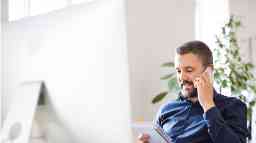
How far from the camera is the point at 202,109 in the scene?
4.77 feet

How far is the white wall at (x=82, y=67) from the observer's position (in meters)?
1.00

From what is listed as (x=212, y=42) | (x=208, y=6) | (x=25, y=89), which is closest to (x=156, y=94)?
(x=212, y=42)

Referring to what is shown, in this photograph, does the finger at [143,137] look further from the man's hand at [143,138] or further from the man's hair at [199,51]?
the man's hair at [199,51]

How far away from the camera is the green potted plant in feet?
9.50

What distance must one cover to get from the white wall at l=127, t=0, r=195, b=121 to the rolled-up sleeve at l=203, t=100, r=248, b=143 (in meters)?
1.79

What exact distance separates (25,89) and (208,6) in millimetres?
2669

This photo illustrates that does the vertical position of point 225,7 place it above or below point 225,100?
above

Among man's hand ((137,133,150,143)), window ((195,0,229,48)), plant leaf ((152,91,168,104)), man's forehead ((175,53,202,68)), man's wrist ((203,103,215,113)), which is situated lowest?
man's hand ((137,133,150,143))

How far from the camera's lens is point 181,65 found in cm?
142

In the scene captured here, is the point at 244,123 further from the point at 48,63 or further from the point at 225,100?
the point at 48,63

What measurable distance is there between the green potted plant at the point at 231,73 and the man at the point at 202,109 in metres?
1.35

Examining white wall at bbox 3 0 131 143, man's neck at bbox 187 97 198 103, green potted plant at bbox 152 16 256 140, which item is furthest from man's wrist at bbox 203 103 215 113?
green potted plant at bbox 152 16 256 140

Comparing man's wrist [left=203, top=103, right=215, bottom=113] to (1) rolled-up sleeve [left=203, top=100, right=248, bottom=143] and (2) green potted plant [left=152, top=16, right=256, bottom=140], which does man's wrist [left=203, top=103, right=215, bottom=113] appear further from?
(2) green potted plant [left=152, top=16, right=256, bottom=140]

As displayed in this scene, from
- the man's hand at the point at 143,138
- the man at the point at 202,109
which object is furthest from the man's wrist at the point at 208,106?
the man's hand at the point at 143,138
